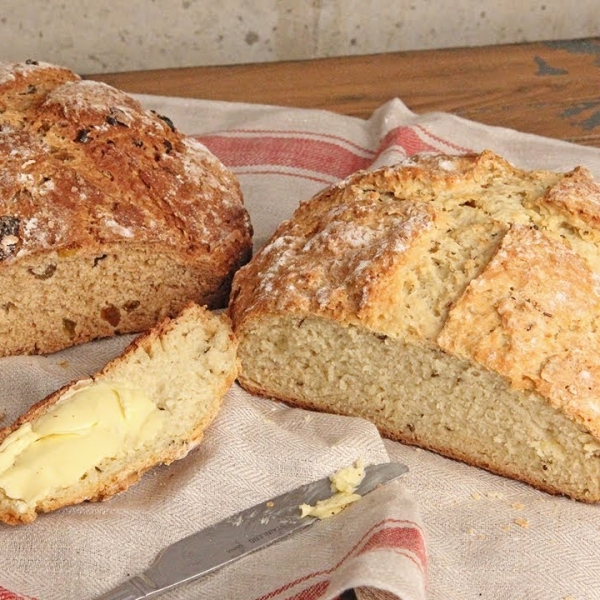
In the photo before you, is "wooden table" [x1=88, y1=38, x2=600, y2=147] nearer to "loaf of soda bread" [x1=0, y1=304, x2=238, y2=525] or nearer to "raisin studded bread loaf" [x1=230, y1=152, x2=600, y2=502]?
"raisin studded bread loaf" [x1=230, y1=152, x2=600, y2=502]

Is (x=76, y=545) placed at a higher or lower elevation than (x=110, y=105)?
lower

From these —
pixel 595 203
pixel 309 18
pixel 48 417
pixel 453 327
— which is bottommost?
pixel 48 417

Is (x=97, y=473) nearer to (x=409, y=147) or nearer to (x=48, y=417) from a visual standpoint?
(x=48, y=417)

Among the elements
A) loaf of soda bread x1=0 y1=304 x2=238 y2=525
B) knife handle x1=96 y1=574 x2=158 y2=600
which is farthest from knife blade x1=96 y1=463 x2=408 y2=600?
loaf of soda bread x1=0 y1=304 x2=238 y2=525

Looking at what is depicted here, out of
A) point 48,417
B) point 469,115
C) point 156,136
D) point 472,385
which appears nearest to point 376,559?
point 472,385

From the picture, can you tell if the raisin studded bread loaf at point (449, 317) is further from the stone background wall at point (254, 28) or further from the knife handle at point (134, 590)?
the stone background wall at point (254, 28)

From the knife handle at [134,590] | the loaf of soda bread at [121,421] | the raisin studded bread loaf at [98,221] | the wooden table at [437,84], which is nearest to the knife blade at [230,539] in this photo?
the knife handle at [134,590]
